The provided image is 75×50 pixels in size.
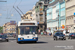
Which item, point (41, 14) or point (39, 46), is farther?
point (41, 14)

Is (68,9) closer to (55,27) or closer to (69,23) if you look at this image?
(69,23)

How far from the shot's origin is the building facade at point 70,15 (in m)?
78.0

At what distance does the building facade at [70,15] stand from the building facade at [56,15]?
11.4 ft

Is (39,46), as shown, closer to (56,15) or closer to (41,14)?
(56,15)

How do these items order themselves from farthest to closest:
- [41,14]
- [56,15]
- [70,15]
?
[41,14] → [56,15] → [70,15]

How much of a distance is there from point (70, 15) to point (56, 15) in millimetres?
18126

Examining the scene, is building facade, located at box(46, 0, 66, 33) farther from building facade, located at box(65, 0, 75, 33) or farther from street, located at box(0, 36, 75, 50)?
street, located at box(0, 36, 75, 50)

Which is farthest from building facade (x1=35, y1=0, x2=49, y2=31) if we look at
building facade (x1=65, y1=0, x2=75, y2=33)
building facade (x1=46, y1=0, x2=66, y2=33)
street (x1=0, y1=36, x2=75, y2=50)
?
street (x1=0, y1=36, x2=75, y2=50)

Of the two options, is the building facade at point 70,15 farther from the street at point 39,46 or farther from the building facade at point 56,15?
the street at point 39,46

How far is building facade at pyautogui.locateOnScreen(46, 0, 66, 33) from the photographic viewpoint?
90456 millimetres

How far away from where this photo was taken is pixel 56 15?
9925cm

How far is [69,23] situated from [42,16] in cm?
5488

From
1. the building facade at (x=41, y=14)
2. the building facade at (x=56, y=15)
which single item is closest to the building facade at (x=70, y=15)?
the building facade at (x=56, y=15)

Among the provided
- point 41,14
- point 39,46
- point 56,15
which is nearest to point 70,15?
point 56,15
